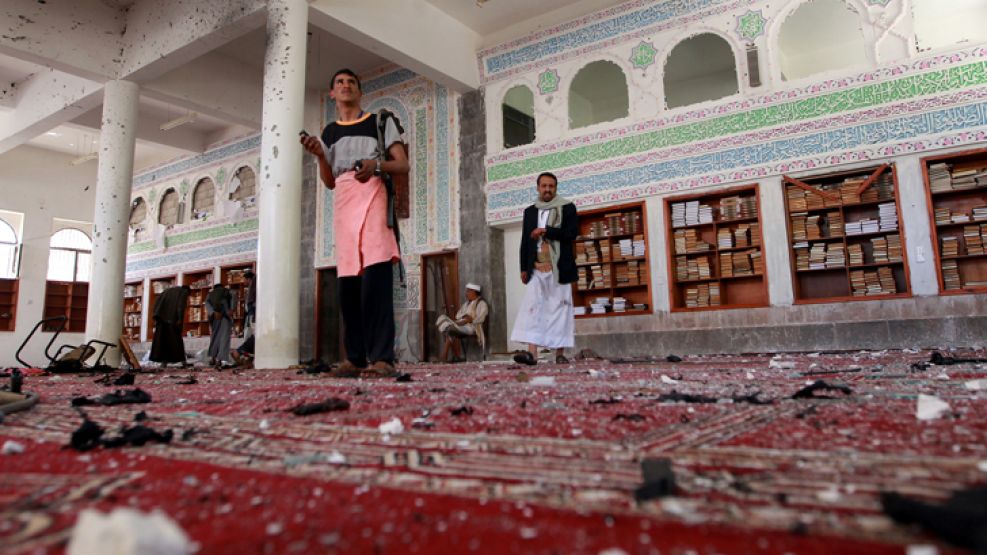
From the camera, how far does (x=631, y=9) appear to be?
24.7ft

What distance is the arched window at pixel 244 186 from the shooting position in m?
11.2

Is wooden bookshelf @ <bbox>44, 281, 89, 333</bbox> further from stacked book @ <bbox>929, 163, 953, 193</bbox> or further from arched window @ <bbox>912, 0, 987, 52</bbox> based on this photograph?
arched window @ <bbox>912, 0, 987, 52</bbox>

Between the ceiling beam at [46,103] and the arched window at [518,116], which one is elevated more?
the ceiling beam at [46,103]

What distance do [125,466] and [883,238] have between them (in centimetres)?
709

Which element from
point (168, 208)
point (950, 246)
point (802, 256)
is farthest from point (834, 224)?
point (168, 208)

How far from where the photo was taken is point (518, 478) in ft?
2.48

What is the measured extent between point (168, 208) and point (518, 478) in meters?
14.3

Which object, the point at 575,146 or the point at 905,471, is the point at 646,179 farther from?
the point at 905,471

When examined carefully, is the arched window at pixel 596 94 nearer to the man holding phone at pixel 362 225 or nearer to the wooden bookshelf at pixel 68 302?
the man holding phone at pixel 362 225

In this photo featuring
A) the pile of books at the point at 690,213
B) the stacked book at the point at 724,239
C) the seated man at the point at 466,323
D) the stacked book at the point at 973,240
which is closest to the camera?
the stacked book at the point at 973,240

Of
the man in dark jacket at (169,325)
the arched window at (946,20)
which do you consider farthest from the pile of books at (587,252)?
the man in dark jacket at (169,325)

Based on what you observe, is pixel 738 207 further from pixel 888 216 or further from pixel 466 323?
pixel 466 323

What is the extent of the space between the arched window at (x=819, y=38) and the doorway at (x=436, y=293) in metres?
5.19

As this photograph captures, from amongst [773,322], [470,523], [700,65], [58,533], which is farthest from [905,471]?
[700,65]
